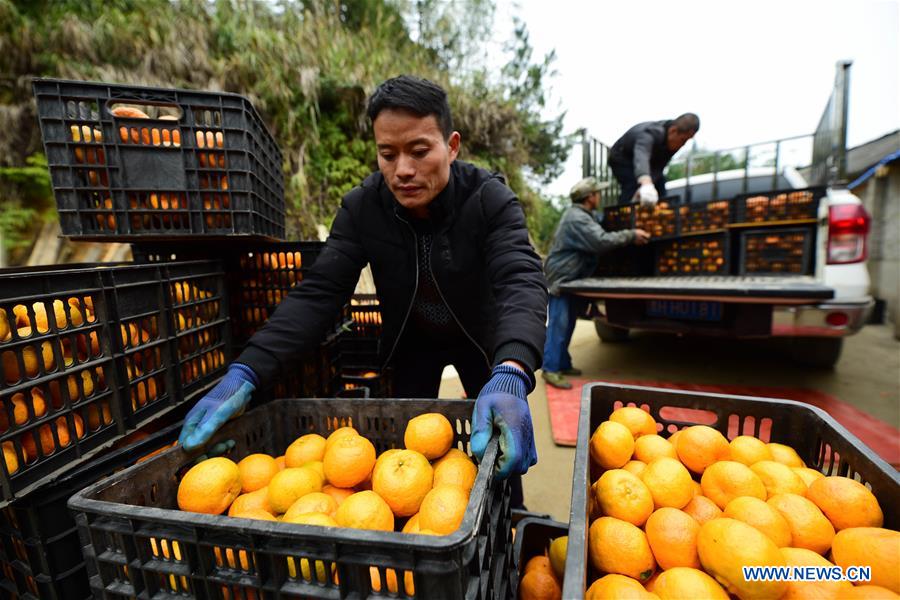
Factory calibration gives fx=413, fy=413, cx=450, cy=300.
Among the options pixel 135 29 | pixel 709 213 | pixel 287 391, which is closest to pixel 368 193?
pixel 287 391

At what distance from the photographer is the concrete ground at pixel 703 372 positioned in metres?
2.77

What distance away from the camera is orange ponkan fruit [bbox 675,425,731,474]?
124 centimetres

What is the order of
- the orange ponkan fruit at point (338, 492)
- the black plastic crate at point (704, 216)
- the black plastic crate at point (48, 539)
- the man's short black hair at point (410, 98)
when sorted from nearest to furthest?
the black plastic crate at point (48, 539), the orange ponkan fruit at point (338, 492), the man's short black hair at point (410, 98), the black plastic crate at point (704, 216)

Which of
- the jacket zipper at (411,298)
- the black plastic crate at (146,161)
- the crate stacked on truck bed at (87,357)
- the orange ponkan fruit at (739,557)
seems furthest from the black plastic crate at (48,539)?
the orange ponkan fruit at (739,557)

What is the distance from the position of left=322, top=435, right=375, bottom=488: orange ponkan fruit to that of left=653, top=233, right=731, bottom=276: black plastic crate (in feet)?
13.9

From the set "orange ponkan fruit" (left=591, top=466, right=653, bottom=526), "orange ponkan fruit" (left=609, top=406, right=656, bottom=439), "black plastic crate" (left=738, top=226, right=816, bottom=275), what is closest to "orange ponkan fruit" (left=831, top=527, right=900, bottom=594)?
"orange ponkan fruit" (left=591, top=466, right=653, bottom=526)

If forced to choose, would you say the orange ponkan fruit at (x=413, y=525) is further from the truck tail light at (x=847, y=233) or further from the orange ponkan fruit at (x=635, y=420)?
the truck tail light at (x=847, y=233)

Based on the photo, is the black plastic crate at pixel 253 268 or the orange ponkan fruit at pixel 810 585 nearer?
the orange ponkan fruit at pixel 810 585

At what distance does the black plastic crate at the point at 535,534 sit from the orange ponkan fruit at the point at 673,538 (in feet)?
1.63

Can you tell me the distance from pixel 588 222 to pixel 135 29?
8.86 metres

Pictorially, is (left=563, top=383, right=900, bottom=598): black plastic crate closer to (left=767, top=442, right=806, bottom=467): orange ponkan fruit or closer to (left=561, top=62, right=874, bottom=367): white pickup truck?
(left=767, top=442, right=806, bottom=467): orange ponkan fruit

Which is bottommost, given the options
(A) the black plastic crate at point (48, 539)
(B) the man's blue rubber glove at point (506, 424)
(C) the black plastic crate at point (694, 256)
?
(A) the black plastic crate at point (48, 539)

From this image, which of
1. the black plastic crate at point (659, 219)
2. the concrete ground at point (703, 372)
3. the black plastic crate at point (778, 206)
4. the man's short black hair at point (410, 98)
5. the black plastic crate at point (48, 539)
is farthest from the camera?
the black plastic crate at point (659, 219)

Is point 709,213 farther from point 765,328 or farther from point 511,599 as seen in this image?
point 511,599
